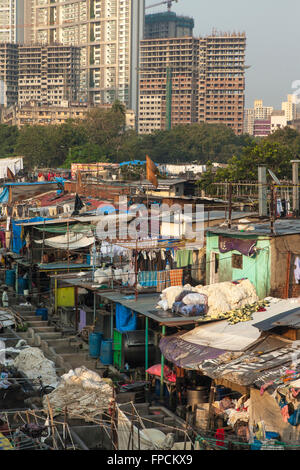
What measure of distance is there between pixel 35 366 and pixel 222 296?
393 cm

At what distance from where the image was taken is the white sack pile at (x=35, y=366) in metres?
13.5

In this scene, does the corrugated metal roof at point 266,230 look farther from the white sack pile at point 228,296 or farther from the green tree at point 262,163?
the green tree at point 262,163

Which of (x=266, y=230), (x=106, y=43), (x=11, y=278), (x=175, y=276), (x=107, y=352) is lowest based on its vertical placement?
(x=11, y=278)

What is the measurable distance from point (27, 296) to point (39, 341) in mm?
4907

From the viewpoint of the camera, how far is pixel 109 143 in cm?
8181

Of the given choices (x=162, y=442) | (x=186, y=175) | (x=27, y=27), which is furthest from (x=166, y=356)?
(x=27, y=27)

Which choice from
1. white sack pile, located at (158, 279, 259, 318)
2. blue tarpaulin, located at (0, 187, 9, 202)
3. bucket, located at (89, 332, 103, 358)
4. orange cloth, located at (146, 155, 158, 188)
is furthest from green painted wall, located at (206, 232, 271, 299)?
blue tarpaulin, located at (0, 187, 9, 202)

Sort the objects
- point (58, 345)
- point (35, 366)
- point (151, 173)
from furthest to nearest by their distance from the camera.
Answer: point (151, 173), point (58, 345), point (35, 366)

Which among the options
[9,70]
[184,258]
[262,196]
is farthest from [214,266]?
[9,70]

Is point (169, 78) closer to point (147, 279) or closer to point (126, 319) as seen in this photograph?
point (147, 279)

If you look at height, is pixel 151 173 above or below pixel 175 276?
above

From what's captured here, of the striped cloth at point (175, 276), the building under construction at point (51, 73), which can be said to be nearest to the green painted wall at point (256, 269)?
the striped cloth at point (175, 276)

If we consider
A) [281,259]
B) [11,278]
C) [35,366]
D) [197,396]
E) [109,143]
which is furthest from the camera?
[109,143]

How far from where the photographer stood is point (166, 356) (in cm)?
1166
